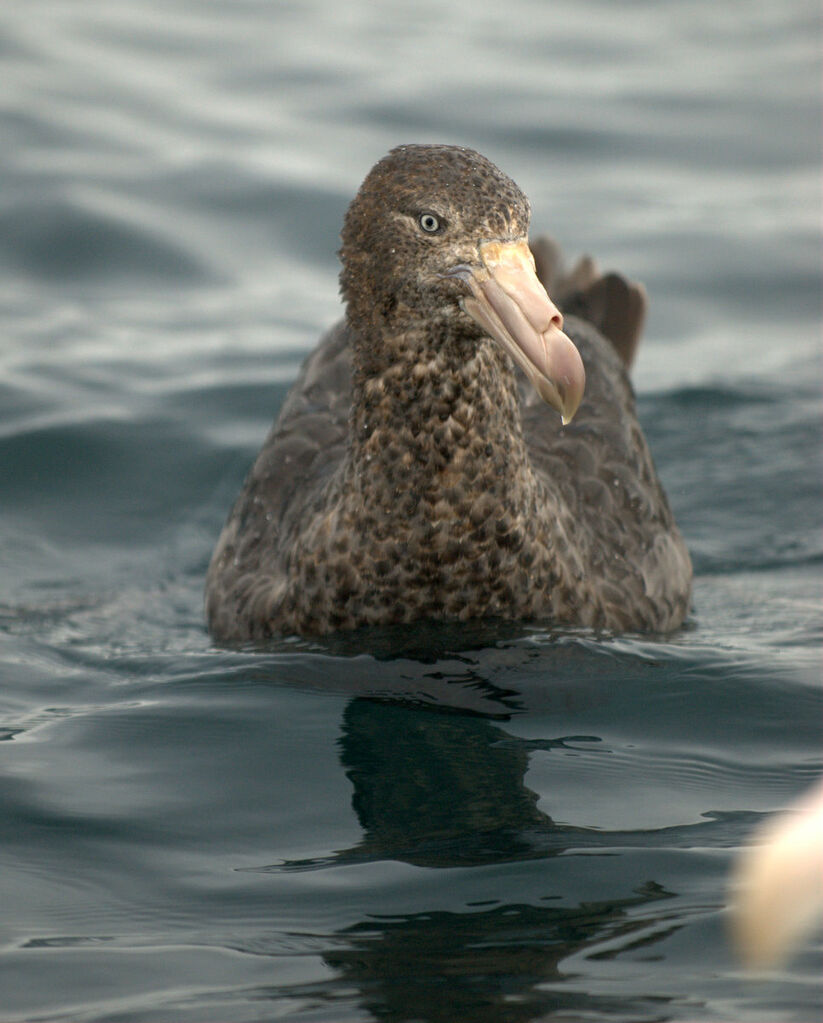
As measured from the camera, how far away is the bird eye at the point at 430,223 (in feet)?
14.8

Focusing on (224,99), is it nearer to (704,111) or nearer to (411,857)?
(704,111)

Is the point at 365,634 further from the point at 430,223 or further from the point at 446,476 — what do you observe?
the point at 430,223

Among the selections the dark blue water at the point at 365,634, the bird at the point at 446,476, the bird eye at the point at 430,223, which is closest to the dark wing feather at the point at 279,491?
the bird at the point at 446,476

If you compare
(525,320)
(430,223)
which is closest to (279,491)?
(430,223)

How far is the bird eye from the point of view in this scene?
450cm

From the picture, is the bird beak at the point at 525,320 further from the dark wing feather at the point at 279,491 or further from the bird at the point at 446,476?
the dark wing feather at the point at 279,491

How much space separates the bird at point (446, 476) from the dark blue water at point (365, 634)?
0.56ft

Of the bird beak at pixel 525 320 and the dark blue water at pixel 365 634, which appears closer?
the dark blue water at pixel 365 634

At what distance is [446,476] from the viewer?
4.82 meters

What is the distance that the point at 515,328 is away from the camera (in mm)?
4238

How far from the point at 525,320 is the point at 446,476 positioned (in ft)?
2.36

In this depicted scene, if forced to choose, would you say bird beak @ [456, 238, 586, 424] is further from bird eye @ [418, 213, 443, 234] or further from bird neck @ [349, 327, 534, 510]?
bird neck @ [349, 327, 534, 510]

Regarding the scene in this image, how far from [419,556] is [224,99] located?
24.2 ft

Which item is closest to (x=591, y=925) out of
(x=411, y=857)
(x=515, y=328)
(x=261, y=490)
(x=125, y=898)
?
(x=411, y=857)
